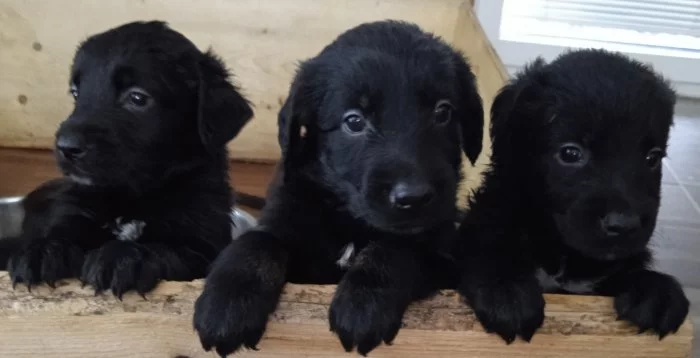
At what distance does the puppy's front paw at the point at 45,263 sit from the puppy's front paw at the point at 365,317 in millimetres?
558

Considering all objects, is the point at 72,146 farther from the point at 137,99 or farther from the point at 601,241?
the point at 601,241

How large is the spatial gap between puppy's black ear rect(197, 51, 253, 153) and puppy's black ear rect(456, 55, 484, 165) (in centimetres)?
57

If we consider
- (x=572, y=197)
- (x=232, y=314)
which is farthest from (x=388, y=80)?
(x=232, y=314)

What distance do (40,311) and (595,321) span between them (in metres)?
1.11

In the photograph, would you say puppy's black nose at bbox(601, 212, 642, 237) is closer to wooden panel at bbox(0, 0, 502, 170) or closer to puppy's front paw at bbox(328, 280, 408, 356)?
puppy's front paw at bbox(328, 280, 408, 356)

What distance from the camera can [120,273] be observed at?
5.22 feet

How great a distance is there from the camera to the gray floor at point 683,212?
334cm

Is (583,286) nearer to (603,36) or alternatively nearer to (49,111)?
(49,111)

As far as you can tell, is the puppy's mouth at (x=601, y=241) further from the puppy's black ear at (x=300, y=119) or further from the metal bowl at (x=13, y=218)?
the metal bowl at (x=13, y=218)

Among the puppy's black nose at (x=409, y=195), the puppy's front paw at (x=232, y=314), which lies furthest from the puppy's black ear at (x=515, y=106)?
the puppy's front paw at (x=232, y=314)

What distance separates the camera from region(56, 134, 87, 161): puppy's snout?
1889 millimetres

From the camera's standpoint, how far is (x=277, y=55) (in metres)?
3.40

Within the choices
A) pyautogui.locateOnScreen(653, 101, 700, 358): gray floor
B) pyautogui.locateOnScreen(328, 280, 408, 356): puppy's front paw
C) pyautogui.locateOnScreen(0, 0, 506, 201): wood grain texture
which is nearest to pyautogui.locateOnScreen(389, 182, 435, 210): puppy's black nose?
pyautogui.locateOnScreen(328, 280, 408, 356): puppy's front paw

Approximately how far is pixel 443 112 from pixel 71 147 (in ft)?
2.85
